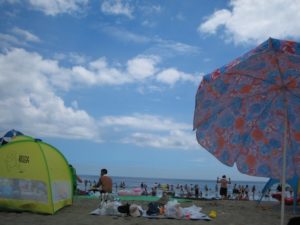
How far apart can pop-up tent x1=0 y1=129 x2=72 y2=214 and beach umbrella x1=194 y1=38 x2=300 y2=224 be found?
7.50 m

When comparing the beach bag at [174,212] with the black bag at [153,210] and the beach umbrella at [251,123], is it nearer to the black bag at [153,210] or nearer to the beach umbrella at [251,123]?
the black bag at [153,210]

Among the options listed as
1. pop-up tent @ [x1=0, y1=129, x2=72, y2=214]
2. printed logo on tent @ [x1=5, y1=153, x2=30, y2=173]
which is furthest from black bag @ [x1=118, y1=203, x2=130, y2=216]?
printed logo on tent @ [x1=5, y1=153, x2=30, y2=173]

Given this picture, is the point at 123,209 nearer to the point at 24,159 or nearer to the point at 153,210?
the point at 153,210

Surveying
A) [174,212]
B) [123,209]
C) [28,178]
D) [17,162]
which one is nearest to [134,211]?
[123,209]

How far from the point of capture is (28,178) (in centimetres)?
1198

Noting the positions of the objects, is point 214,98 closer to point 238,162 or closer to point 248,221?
point 238,162

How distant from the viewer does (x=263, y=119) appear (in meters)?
5.77

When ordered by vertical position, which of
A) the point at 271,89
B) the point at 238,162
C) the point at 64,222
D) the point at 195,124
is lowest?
the point at 64,222

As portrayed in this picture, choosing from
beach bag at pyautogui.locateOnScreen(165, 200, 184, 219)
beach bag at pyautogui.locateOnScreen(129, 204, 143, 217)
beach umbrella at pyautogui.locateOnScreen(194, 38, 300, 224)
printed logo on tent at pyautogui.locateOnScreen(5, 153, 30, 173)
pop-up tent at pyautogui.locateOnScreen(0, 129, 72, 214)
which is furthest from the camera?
printed logo on tent at pyautogui.locateOnScreen(5, 153, 30, 173)

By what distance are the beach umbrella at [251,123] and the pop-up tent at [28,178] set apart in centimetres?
750

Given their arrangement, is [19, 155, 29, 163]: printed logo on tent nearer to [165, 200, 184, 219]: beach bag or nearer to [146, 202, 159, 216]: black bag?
[146, 202, 159, 216]: black bag

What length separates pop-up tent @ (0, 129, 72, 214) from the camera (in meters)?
12.0

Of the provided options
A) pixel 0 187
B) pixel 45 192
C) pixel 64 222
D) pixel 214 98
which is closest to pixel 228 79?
pixel 214 98

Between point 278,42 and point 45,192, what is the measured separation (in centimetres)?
927
